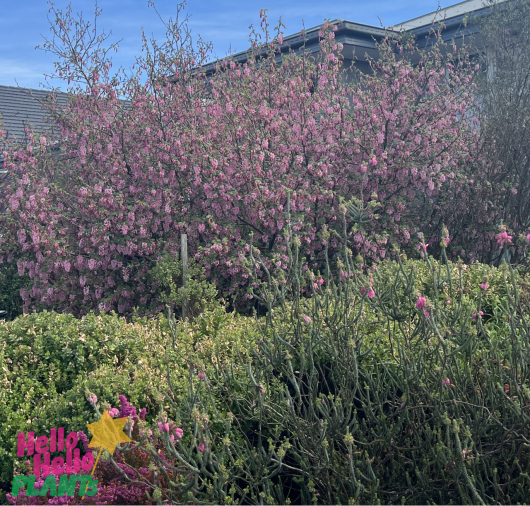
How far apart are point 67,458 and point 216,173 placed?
440cm

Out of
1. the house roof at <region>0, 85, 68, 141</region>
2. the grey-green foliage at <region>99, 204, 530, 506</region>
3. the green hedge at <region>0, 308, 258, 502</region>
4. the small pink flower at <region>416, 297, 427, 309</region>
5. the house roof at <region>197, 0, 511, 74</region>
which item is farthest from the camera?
the house roof at <region>0, 85, 68, 141</region>

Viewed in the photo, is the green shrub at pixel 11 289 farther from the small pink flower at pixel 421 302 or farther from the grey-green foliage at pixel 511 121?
the small pink flower at pixel 421 302

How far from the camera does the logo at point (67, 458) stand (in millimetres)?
2787

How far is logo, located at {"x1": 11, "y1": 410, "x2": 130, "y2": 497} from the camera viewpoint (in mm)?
2787

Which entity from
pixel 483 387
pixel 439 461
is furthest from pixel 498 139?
pixel 439 461

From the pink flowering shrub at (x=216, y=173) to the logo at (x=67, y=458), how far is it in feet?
11.8

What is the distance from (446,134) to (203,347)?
5.63 metres

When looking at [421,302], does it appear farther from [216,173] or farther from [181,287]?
[216,173]

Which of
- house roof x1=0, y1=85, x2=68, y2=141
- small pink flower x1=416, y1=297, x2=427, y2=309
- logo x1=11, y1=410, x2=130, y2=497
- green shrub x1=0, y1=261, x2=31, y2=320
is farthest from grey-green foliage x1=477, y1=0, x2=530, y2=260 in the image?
house roof x1=0, y1=85, x2=68, y2=141

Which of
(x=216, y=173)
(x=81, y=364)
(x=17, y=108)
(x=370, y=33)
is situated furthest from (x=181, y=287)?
(x=17, y=108)

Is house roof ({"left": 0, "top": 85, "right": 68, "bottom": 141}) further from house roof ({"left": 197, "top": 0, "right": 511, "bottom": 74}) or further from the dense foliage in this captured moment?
the dense foliage

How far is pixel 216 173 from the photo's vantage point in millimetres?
6930

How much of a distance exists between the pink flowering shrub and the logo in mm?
3597

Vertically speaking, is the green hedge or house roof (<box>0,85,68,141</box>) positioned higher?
house roof (<box>0,85,68,141</box>)
